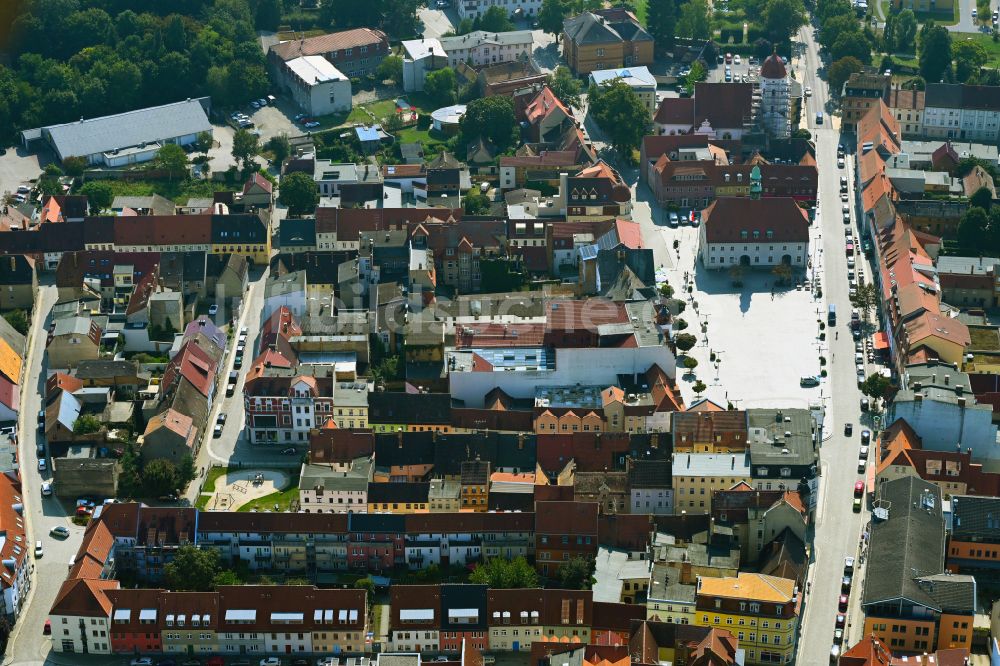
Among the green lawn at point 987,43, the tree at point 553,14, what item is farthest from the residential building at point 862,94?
the tree at point 553,14

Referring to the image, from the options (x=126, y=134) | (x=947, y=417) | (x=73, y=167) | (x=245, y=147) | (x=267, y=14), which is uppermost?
(x=267, y=14)

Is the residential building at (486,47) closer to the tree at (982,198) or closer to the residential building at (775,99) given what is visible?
the residential building at (775,99)

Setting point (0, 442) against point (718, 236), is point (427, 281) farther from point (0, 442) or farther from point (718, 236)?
point (0, 442)

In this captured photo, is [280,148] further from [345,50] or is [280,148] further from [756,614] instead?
[756,614]

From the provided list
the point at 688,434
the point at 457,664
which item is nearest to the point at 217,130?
the point at 688,434

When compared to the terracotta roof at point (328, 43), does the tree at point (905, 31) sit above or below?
below

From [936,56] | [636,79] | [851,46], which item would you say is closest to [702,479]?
[636,79]
